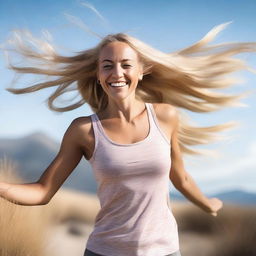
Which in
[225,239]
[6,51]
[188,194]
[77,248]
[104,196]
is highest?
[6,51]

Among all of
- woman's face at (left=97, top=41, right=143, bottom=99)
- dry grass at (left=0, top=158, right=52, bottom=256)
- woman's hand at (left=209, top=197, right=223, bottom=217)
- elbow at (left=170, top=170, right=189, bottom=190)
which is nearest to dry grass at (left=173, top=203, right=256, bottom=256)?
dry grass at (left=0, top=158, right=52, bottom=256)

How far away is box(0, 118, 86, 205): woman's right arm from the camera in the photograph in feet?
9.78

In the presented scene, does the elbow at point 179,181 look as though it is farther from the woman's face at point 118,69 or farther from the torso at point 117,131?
the woman's face at point 118,69

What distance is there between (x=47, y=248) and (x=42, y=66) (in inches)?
77.8

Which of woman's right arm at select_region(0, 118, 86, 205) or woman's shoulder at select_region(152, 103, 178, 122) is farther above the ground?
woman's shoulder at select_region(152, 103, 178, 122)

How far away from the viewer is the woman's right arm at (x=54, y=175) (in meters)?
2.98

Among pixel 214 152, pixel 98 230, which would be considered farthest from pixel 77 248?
pixel 98 230

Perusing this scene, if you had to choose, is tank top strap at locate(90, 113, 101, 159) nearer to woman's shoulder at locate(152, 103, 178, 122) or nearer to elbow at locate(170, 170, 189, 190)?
woman's shoulder at locate(152, 103, 178, 122)

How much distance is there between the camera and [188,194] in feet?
11.3

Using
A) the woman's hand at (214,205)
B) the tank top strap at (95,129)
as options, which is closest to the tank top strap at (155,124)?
the tank top strap at (95,129)

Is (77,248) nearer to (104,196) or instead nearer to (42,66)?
(42,66)

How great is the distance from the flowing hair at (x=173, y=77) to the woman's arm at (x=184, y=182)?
37cm

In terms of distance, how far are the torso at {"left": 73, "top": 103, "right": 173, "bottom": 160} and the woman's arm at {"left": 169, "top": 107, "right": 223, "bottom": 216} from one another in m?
0.14

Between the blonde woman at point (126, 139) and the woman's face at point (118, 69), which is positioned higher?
the woman's face at point (118, 69)
